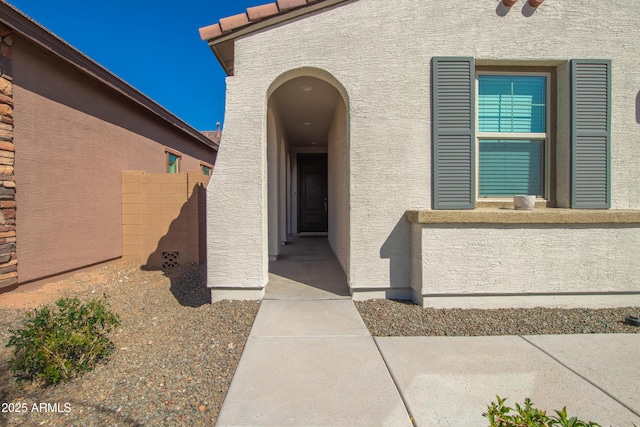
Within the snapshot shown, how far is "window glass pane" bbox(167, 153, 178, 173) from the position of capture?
1027 cm

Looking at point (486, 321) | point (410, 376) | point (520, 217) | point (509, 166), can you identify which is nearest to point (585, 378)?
point (486, 321)

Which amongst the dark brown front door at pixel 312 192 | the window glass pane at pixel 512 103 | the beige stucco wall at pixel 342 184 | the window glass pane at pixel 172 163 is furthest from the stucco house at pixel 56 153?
the window glass pane at pixel 512 103

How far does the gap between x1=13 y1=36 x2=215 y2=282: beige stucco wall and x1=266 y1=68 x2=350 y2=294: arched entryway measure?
337cm

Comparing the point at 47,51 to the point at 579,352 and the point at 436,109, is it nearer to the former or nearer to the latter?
the point at 436,109

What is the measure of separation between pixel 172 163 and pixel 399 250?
8.70 metres

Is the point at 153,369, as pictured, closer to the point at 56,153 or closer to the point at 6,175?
the point at 6,175

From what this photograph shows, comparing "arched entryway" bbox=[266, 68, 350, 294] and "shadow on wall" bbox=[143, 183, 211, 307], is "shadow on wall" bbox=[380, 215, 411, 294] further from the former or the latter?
"shadow on wall" bbox=[143, 183, 211, 307]

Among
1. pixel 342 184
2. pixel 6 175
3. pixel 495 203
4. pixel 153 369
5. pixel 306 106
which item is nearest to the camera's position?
pixel 153 369

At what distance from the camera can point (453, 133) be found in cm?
418

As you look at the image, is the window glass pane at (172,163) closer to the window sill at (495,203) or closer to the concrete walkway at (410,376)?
the concrete walkway at (410,376)

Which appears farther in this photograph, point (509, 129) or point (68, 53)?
point (68, 53)

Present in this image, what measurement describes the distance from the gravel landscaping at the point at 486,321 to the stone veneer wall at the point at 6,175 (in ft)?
16.4

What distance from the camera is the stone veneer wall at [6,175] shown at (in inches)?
189

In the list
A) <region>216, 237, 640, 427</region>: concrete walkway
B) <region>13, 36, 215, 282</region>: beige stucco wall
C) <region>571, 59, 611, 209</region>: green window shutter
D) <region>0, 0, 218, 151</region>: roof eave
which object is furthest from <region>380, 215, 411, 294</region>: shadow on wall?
<region>0, 0, 218, 151</region>: roof eave
